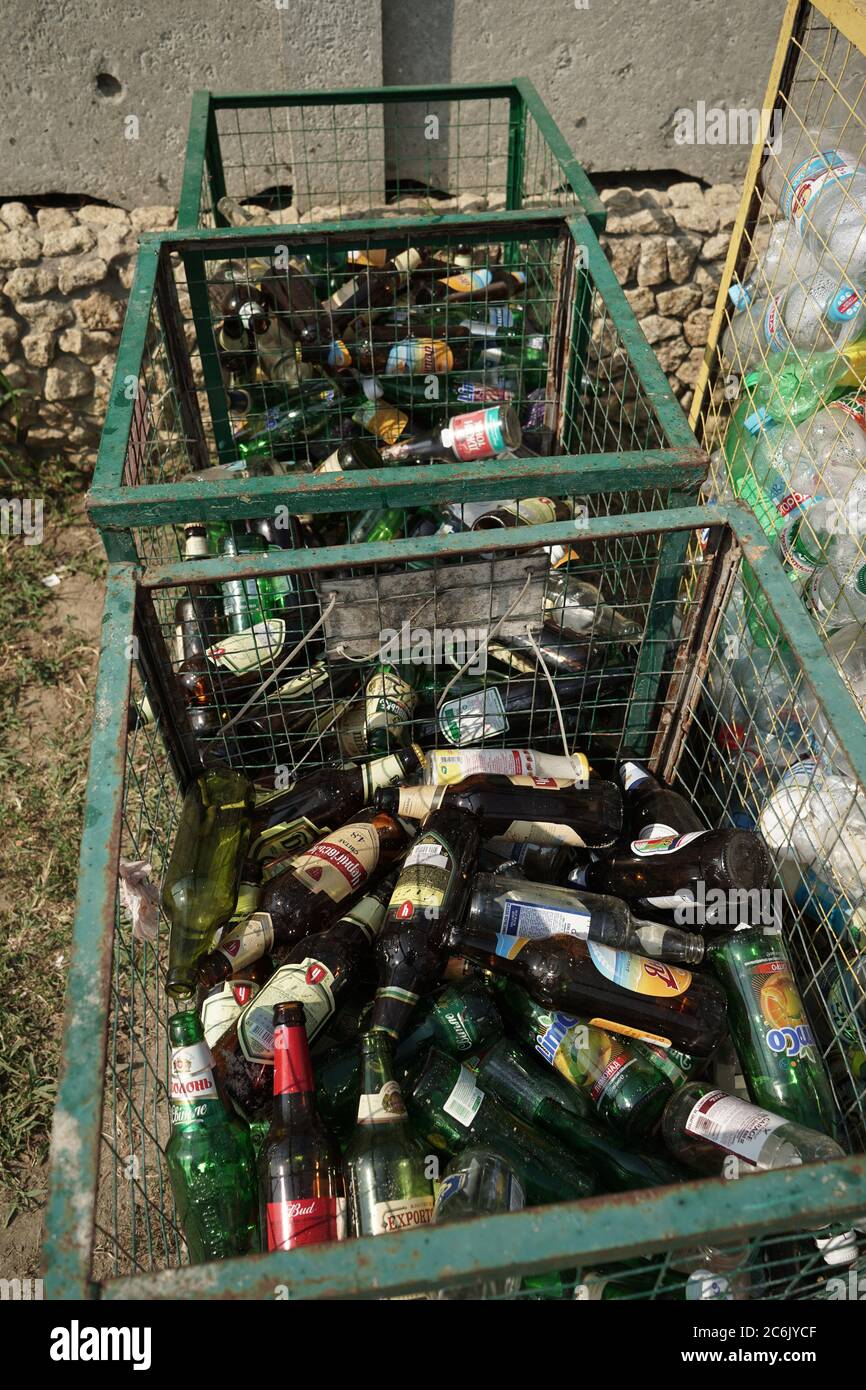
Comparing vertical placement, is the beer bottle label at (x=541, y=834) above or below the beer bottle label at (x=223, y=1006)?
above

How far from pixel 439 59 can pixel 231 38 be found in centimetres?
95

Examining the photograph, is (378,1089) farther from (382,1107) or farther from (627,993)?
(627,993)

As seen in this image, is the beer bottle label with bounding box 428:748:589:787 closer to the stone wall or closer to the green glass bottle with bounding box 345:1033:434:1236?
the green glass bottle with bounding box 345:1033:434:1236

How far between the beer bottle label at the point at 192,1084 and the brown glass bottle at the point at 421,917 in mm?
346

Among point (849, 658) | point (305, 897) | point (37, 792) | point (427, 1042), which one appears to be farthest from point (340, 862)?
point (37, 792)

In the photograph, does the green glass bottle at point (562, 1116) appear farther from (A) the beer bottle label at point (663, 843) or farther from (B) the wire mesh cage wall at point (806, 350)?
(B) the wire mesh cage wall at point (806, 350)

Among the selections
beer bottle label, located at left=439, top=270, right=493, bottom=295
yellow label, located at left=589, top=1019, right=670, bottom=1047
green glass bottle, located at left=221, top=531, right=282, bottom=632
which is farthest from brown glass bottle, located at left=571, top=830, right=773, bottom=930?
beer bottle label, located at left=439, top=270, right=493, bottom=295

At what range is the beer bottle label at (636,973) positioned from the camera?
2100 mm

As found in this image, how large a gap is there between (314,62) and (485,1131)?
4.52 m

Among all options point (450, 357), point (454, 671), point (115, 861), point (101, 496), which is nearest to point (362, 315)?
point (450, 357)

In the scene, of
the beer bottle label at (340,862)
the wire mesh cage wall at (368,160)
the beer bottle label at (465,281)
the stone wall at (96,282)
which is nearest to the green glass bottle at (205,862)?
the beer bottle label at (340,862)

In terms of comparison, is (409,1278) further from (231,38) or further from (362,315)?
(231,38)

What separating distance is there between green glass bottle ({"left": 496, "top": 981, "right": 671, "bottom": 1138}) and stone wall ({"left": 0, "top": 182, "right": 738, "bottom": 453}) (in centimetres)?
393

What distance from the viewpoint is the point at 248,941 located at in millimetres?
2285
